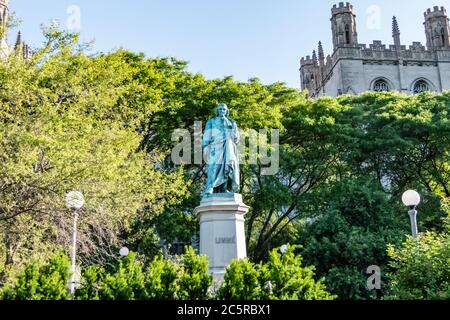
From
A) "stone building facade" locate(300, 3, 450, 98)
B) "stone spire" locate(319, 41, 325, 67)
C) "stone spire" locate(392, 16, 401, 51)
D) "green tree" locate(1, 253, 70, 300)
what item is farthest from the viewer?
"stone spire" locate(319, 41, 325, 67)

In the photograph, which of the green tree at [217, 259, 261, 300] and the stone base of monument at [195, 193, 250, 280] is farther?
the stone base of monument at [195, 193, 250, 280]

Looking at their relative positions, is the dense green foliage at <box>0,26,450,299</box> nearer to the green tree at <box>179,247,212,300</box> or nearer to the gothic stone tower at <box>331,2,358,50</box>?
the green tree at <box>179,247,212,300</box>

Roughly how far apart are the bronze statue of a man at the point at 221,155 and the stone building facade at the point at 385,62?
3945 centimetres

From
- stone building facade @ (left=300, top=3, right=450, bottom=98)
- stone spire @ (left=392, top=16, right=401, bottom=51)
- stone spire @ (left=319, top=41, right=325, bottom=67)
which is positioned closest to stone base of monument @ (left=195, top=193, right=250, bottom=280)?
stone building facade @ (left=300, top=3, right=450, bottom=98)

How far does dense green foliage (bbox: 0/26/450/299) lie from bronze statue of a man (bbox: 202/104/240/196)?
8.75ft

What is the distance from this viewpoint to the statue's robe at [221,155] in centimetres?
1338

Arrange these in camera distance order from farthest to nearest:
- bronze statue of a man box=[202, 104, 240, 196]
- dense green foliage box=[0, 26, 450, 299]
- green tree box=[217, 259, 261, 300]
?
bronze statue of a man box=[202, 104, 240, 196], dense green foliage box=[0, 26, 450, 299], green tree box=[217, 259, 261, 300]

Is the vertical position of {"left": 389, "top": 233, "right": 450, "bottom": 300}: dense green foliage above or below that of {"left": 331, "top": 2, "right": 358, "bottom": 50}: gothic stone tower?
below

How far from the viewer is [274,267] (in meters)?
7.47

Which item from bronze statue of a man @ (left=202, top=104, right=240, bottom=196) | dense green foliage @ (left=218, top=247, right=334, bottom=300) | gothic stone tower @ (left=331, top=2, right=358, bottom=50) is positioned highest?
gothic stone tower @ (left=331, top=2, right=358, bottom=50)

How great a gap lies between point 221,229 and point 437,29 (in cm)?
5308

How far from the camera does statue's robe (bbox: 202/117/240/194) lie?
1338 centimetres

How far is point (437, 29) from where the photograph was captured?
56.6 metres

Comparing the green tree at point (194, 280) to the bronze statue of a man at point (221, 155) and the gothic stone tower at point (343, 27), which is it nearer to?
the bronze statue of a man at point (221, 155)
